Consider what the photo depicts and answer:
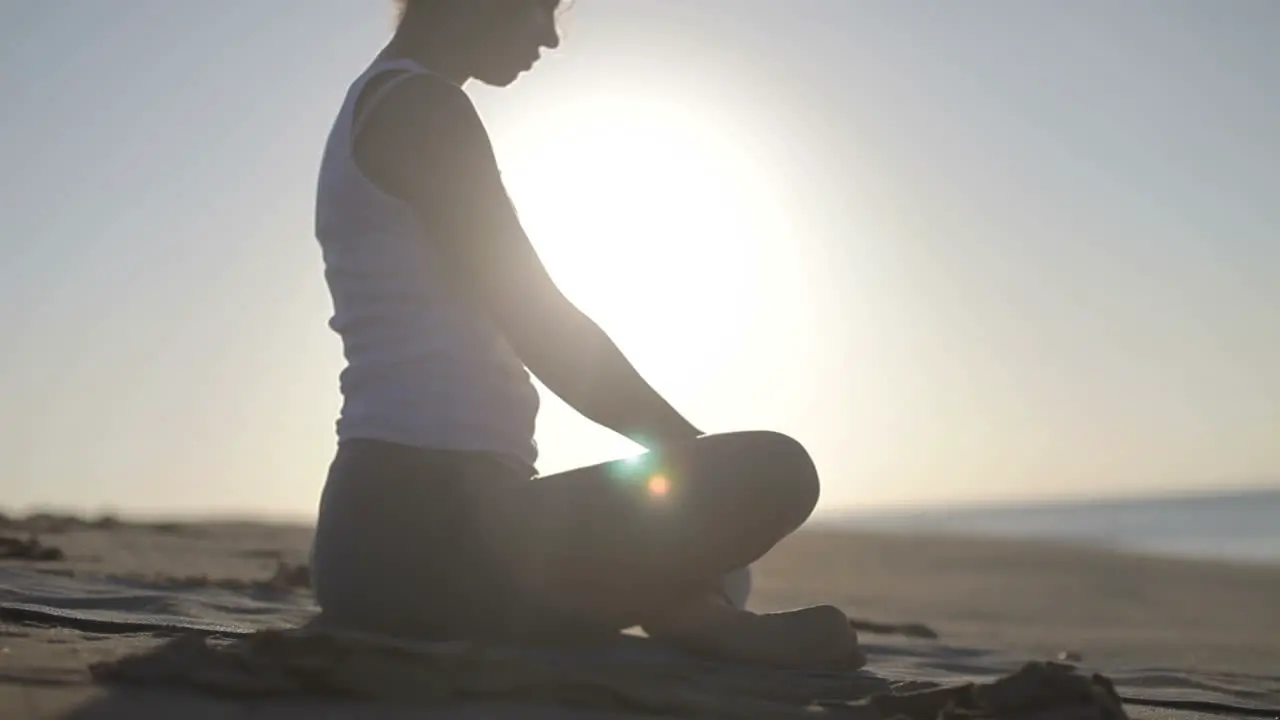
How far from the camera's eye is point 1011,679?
87.8 inches

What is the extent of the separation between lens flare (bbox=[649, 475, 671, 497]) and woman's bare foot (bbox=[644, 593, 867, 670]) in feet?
1.05

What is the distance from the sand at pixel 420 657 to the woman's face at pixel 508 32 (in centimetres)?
124

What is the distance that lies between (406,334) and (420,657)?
0.65 metres

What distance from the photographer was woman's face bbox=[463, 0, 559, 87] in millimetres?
2830

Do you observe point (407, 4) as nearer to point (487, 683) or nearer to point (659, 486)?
point (659, 486)

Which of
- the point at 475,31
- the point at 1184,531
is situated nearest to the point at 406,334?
the point at 475,31

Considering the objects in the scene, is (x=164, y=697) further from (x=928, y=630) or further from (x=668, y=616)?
(x=928, y=630)

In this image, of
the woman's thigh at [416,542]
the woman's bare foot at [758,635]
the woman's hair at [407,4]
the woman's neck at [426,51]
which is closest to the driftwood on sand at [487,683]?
the woman's thigh at [416,542]

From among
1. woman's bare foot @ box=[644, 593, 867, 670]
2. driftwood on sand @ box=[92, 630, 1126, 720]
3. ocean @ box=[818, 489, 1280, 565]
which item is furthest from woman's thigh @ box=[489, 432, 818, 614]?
ocean @ box=[818, 489, 1280, 565]

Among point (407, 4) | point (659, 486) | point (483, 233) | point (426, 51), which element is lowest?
point (659, 486)

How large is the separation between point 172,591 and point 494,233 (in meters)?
2.28

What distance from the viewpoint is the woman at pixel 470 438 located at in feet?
8.46

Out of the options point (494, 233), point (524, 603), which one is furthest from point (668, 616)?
point (494, 233)

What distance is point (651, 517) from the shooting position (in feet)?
8.58
